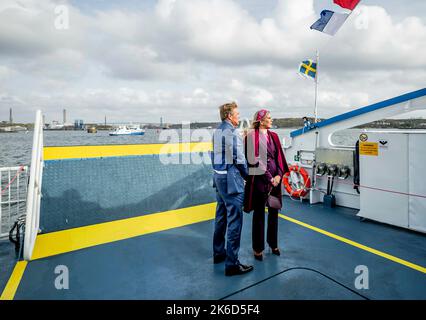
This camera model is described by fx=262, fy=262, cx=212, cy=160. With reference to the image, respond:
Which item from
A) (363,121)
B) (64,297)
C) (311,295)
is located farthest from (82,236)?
(363,121)

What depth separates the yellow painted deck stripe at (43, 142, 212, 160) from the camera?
14.4ft

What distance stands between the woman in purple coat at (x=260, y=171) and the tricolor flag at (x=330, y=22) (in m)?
3.75

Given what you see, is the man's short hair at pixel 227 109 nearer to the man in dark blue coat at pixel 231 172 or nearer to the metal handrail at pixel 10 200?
the man in dark blue coat at pixel 231 172

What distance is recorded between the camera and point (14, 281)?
272 centimetres

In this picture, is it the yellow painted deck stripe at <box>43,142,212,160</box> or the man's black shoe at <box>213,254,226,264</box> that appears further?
the yellow painted deck stripe at <box>43,142,212,160</box>

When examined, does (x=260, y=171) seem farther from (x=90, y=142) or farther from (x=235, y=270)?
(x=90, y=142)

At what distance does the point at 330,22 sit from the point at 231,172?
4705 millimetres

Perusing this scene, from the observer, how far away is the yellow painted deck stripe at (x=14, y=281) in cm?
248

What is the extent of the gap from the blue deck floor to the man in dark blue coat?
34 cm

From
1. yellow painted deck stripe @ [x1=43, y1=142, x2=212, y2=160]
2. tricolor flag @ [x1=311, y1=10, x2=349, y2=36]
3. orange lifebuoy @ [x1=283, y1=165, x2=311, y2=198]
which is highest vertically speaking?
tricolor flag @ [x1=311, y1=10, x2=349, y2=36]

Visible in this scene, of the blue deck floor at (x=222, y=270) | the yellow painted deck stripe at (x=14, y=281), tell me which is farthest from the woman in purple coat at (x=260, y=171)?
the yellow painted deck stripe at (x=14, y=281)

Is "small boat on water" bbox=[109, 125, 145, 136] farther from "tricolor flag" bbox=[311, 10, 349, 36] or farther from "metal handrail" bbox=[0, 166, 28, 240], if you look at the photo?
"tricolor flag" bbox=[311, 10, 349, 36]

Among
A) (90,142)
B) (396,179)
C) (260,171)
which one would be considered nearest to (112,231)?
(260,171)

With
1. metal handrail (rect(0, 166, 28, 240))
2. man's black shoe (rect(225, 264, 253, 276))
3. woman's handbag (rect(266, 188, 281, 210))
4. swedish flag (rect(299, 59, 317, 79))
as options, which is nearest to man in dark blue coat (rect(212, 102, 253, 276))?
man's black shoe (rect(225, 264, 253, 276))
